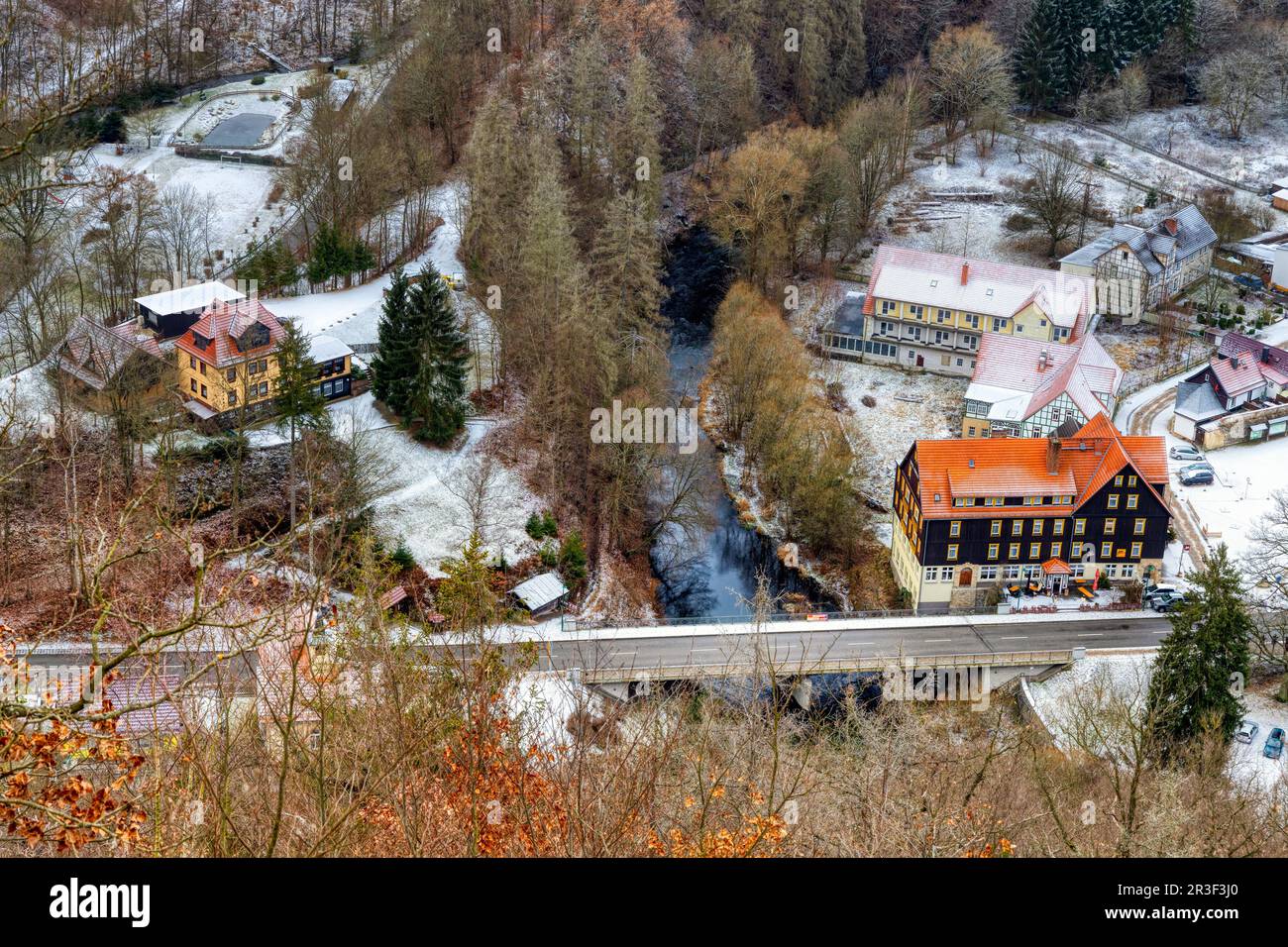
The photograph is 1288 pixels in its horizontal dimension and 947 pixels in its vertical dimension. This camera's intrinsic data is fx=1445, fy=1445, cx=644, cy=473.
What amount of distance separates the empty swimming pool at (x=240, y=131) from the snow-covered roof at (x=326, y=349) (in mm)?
21752

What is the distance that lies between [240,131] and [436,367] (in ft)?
91.6

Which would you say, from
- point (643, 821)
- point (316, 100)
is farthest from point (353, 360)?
point (643, 821)

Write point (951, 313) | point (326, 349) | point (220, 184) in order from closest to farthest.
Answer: point (326, 349) < point (951, 313) < point (220, 184)

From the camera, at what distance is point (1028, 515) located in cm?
4741

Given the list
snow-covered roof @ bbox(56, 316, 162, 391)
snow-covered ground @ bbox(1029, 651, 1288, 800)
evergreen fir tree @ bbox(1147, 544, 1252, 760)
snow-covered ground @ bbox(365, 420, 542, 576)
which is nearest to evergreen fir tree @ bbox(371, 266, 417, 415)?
snow-covered ground @ bbox(365, 420, 542, 576)

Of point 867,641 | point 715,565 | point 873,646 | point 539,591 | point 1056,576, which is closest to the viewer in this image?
point 873,646

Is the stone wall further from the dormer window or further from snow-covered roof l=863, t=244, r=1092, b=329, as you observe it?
the dormer window

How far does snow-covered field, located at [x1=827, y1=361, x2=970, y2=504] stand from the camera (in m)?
57.1

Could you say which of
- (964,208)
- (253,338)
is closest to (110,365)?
(253,338)

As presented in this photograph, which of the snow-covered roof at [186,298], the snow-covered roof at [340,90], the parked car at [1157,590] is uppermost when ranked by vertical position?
the snow-covered roof at [340,90]

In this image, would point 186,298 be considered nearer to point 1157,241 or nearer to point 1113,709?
point 1113,709

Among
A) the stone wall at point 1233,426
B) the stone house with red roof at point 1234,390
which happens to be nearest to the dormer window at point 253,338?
the stone house with red roof at point 1234,390

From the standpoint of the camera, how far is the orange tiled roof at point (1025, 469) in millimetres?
46969

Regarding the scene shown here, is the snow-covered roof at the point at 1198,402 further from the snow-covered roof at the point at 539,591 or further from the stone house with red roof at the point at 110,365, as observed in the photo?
the stone house with red roof at the point at 110,365
